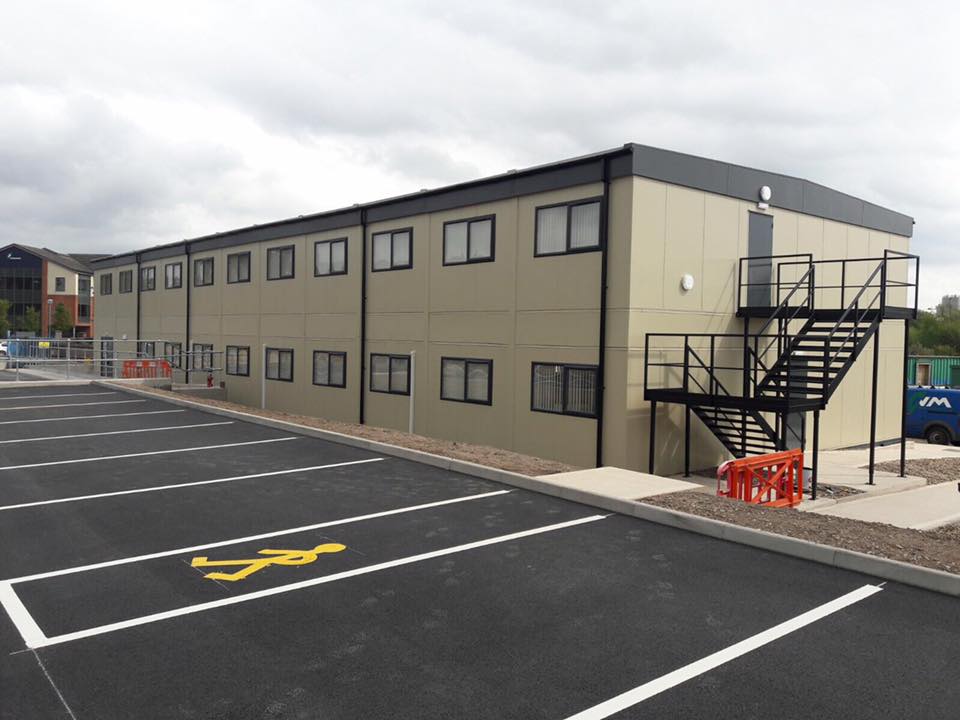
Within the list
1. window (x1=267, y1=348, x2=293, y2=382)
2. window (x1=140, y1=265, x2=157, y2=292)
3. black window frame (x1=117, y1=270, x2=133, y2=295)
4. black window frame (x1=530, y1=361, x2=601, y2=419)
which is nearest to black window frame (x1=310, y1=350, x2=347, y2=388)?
window (x1=267, y1=348, x2=293, y2=382)

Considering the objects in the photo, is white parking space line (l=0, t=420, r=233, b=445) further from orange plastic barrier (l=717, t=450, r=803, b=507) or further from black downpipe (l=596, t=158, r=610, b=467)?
orange plastic barrier (l=717, t=450, r=803, b=507)

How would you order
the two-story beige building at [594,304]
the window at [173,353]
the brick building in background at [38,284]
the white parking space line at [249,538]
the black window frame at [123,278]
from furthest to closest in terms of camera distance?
the brick building in background at [38,284] < the black window frame at [123,278] < the window at [173,353] < the two-story beige building at [594,304] < the white parking space line at [249,538]

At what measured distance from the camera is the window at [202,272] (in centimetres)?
3225

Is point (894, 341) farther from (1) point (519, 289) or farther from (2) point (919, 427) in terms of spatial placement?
(1) point (519, 289)

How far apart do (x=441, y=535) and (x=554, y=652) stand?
130 inches

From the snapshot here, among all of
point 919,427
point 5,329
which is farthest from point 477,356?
point 5,329

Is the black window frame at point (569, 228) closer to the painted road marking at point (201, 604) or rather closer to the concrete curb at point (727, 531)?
the concrete curb at point (727, 531)

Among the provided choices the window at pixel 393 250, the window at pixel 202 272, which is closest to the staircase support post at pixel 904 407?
the window at pixel 393 250

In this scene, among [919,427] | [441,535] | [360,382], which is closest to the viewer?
[441,535]

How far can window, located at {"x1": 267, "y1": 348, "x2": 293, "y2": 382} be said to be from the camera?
27266mm

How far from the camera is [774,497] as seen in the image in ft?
45.0

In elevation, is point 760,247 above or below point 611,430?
above

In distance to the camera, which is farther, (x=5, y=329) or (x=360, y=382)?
(x=5, y=329)

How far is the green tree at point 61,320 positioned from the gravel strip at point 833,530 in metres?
89.1
